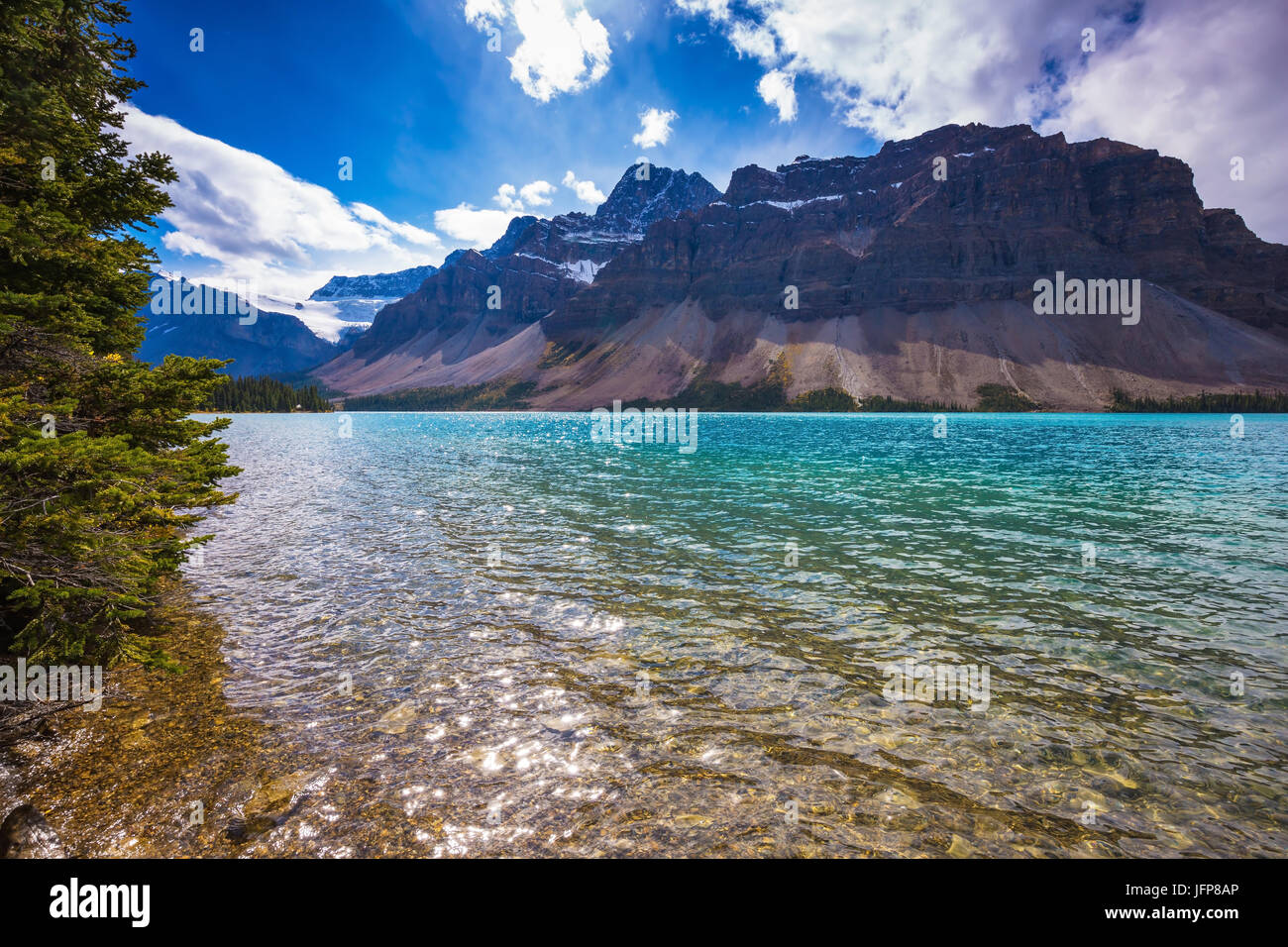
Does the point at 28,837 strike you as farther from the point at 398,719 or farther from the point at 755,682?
the point at 755,682

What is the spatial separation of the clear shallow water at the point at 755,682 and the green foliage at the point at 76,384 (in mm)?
2977

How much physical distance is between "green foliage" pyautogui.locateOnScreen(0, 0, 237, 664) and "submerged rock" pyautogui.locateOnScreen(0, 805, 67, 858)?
234 cm

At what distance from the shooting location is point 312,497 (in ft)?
115

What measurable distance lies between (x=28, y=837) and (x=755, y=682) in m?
10.5

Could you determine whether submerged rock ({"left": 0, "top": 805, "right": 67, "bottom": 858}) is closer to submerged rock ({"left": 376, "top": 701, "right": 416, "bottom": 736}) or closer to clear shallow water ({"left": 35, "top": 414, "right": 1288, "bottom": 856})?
clear shallow water ({"left": 35, "top": 414, "right": 1288, "bottom": 856})

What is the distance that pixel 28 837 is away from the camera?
6.26 meters

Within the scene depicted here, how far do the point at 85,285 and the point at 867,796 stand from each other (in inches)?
753

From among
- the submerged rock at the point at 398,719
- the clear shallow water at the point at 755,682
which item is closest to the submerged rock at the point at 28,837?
the clear shallow water at the point at 755,682

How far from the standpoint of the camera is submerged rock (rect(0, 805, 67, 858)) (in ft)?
20.0

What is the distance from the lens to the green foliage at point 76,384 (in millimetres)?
8273

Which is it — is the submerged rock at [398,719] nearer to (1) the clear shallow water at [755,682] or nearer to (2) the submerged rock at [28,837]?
(1) the clear shallow water at [755,682]

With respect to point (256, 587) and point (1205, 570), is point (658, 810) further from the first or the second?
point (1205, 570)

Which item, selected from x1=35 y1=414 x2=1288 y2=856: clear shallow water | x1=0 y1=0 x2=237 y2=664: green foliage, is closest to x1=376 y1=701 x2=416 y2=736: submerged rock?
x1=35 y1=414 x2=1288 y2=856: clear shallow water
